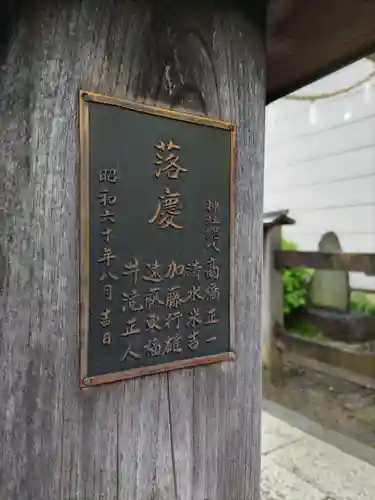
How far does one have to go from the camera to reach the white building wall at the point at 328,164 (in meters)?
6.40

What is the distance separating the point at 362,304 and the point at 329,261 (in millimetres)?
1710

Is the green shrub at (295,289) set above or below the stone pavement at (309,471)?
above

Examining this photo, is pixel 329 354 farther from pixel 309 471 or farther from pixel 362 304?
pixel 309 471

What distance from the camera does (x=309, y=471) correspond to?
3.01m

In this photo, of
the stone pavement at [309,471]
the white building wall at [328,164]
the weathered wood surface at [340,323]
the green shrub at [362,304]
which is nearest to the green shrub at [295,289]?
the weathered wood surface at [340,323]

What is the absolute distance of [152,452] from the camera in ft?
4.19

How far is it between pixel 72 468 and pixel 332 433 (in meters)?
3.26

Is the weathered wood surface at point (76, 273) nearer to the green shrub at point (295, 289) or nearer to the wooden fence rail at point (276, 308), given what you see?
the wooden fence rail at point (276, 308)

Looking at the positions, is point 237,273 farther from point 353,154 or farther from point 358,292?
point 353,154

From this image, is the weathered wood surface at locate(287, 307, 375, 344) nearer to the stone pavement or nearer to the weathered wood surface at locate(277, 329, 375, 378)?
the weathered wood surface at locate(277, 329, 375, 378)

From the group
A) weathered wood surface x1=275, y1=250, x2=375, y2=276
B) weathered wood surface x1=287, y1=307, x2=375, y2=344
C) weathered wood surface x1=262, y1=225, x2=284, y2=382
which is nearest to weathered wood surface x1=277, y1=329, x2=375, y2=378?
weathered wood surface x1=262, y1=225, x2=284, y2=382

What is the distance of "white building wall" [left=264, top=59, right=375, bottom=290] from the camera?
640 centimetres

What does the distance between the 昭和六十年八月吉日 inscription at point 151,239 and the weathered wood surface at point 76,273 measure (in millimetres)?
43

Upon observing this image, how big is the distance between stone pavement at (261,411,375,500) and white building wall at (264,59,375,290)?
3.50 metres
